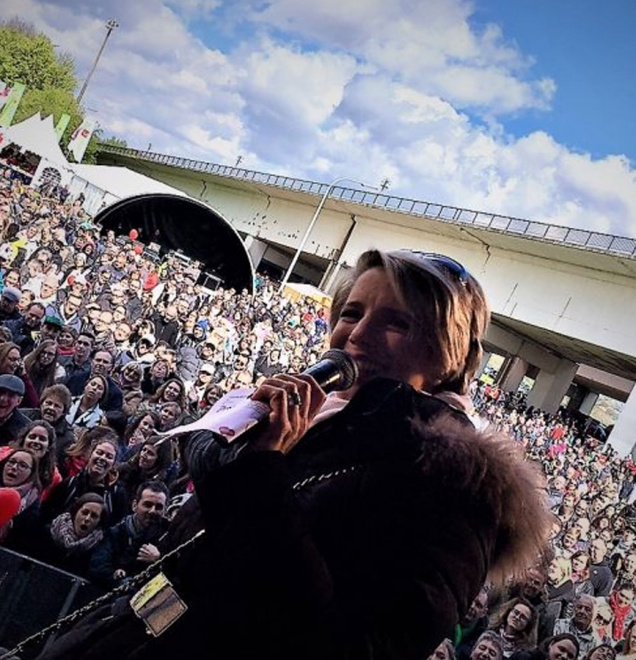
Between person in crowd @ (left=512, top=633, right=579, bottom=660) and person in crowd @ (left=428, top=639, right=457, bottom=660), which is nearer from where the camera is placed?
person in crowd @ (left=428, top=639, right=457, bottom=660)

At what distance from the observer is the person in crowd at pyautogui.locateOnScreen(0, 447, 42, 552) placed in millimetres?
3355

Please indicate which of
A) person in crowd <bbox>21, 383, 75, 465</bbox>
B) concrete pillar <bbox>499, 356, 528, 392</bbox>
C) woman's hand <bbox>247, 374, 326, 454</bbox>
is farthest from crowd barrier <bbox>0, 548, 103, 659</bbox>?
concrete pillar <bbox>499, 356, 528, 392</bbox>

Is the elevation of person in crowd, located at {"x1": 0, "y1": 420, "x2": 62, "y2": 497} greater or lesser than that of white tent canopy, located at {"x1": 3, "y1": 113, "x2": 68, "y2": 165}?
lesser

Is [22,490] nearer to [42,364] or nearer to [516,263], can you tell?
[42,364]

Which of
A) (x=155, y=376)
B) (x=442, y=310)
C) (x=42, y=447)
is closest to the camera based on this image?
(x=442, y=310)

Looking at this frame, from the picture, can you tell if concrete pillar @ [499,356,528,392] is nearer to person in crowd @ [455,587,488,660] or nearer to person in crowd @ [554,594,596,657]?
person in crowd @ [554,594,596,657]

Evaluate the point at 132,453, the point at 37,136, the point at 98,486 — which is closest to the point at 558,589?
the point at 132,453

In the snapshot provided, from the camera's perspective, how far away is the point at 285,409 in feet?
3.37

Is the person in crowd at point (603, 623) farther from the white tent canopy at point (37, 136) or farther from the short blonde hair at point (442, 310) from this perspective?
the white tent canopy at point (37, 136)

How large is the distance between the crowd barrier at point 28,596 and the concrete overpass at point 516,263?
14.1 m

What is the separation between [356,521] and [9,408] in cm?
394

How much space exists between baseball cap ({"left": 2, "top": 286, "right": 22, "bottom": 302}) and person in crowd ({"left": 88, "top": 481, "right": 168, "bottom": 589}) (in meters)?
3.80

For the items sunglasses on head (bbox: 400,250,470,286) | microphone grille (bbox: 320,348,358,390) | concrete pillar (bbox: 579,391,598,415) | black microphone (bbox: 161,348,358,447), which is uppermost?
concrete pillar (bbox: 579,391,598,415)

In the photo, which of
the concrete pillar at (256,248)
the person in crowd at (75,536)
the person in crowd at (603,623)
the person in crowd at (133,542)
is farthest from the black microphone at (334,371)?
the concrete pillar at (256,248)
